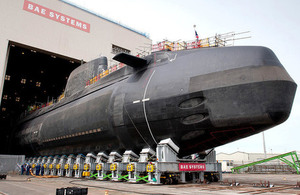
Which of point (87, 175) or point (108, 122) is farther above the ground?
point (108, 122)

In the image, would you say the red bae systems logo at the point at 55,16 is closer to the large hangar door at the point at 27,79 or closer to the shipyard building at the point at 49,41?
the shipyard building at the point at 49,41

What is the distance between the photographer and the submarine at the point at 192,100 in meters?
12.4

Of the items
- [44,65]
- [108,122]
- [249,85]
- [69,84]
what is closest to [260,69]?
[249,85]

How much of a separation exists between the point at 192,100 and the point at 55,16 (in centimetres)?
3074

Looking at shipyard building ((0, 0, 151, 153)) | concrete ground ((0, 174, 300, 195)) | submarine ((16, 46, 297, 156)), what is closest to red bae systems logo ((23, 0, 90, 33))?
shipyard building ((0, 0, 151, 153))

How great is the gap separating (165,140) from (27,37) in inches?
1092

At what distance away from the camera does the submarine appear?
1241 cm

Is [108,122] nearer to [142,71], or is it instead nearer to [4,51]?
[142,71]

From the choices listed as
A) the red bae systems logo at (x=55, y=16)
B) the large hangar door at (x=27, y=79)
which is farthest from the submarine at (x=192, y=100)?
the large hangar door at (x=27, y=79)

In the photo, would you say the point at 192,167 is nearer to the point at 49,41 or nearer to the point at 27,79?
the point at 49,41

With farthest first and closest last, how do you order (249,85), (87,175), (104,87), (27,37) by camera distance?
1. (27,37)
2. (104,87)
3. (87,175)
4. (249,85)

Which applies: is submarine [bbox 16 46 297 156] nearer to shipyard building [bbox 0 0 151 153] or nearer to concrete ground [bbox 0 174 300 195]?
concrete ground [bbox 0 174 300 195]

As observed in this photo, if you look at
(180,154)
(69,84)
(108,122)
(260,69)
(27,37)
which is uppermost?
(27,37)

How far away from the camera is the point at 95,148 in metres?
21.2
